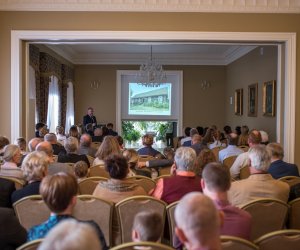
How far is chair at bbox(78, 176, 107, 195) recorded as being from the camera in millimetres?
4152

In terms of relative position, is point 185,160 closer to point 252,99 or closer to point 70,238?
point 70,238

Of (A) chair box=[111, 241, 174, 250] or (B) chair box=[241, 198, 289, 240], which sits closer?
(A) chair box=[111, 241, 174, 250]

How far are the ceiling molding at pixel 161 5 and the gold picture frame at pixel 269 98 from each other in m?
2.66

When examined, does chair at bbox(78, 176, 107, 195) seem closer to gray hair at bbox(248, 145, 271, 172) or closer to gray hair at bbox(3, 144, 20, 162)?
gray hair at bbox(3, 144, 20, 162)

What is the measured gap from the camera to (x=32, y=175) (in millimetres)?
3648

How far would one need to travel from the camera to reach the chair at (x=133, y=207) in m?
3.33

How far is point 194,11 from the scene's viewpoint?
7.47 meters

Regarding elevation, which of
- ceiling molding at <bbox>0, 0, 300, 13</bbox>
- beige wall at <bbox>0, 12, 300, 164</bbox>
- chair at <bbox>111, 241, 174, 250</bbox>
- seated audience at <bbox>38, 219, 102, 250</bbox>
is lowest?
chair at <bbox>111, 241, 174, 250</bbox>

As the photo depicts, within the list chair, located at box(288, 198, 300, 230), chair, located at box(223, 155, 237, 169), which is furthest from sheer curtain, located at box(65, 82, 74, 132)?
chair, located at box(288, 198, 300, 230)

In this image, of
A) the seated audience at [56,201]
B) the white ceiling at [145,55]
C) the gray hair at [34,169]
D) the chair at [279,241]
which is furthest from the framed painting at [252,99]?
the seated audience at [56,201]

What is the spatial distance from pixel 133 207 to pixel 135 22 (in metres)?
4.74

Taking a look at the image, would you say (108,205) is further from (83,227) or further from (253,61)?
(253,61)

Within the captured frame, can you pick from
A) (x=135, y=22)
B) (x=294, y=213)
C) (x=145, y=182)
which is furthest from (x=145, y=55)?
(x=294, y=213)

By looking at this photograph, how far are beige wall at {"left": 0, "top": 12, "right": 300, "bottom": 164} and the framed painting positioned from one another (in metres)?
3.90
